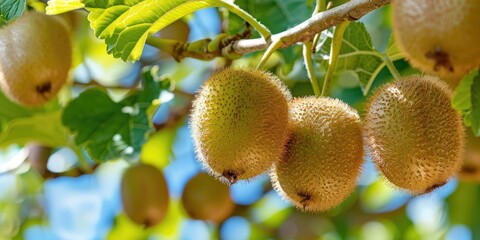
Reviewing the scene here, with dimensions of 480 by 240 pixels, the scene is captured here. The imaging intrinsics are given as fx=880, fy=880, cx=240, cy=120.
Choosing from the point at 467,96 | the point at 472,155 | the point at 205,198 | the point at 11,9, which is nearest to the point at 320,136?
the point at 467,96

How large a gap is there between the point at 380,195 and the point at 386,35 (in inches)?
28.8

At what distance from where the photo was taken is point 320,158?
5.51ft

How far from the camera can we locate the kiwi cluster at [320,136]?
156cm

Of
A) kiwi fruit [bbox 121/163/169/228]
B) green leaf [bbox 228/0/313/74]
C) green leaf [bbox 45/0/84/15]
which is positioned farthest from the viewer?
kiwi fruit [bbox 121/163/169/228]

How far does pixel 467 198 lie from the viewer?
3227mm

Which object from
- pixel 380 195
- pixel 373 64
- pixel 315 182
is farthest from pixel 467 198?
pixel 315 182

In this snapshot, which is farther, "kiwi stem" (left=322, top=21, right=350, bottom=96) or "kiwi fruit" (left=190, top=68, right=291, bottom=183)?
"kiwi stem" (left=322, top=21, right=350, bottom=96)

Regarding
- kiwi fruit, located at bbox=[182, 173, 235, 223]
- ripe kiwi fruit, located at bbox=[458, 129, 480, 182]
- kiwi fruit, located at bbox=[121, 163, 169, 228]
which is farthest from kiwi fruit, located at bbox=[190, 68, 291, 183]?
kiwi fruit, located at bbox=[182, 173, 235, 223]

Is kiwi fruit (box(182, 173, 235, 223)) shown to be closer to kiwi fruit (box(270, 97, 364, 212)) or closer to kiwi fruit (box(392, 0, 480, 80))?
kiwi fruit (box(270, 97, 364, 212))

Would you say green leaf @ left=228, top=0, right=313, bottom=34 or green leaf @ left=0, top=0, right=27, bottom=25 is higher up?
green leaf @ left=0, top=0, right=27, bottom=25

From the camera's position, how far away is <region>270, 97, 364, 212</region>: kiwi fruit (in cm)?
168

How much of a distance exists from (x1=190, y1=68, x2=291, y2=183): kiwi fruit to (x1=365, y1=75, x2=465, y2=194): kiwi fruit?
0.61ft

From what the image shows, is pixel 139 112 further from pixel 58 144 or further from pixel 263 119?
pixel 263 119

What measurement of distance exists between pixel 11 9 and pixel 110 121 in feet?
2.36
